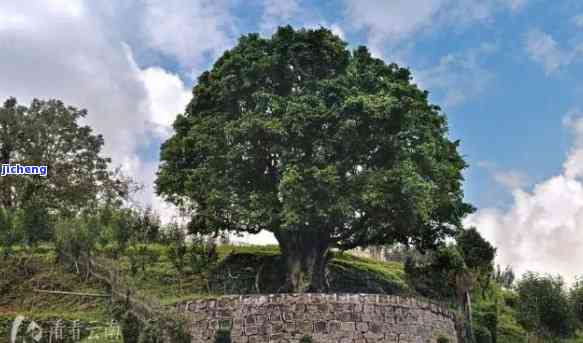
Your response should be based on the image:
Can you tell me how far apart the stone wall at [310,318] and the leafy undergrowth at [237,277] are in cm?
517

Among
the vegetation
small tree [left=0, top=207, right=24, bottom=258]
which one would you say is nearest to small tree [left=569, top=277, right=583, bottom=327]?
the vegetation

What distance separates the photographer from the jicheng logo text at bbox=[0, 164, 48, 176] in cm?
4278

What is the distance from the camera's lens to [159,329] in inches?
875

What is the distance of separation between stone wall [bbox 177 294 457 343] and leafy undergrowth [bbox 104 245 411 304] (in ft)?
17.0

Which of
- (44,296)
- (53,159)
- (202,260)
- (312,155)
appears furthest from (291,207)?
(53,159)

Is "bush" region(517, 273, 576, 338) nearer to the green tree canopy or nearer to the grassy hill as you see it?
the grassy hill

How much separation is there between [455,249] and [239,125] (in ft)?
56.8

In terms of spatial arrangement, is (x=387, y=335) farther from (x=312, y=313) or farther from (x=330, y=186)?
(x=330, y=186)

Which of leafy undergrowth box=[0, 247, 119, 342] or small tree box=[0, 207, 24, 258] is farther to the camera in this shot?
small tree box=[0, 207, 24, 258]

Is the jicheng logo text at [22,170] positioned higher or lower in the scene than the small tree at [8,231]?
higher

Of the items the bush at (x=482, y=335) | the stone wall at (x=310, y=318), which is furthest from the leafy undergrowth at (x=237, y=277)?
the bush at (x=482, y=335)

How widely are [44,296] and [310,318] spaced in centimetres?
1563

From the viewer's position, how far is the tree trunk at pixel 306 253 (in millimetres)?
29891

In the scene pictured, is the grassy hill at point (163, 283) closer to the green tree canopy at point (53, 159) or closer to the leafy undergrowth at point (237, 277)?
the leafy undergrowth at point (237, 277)
